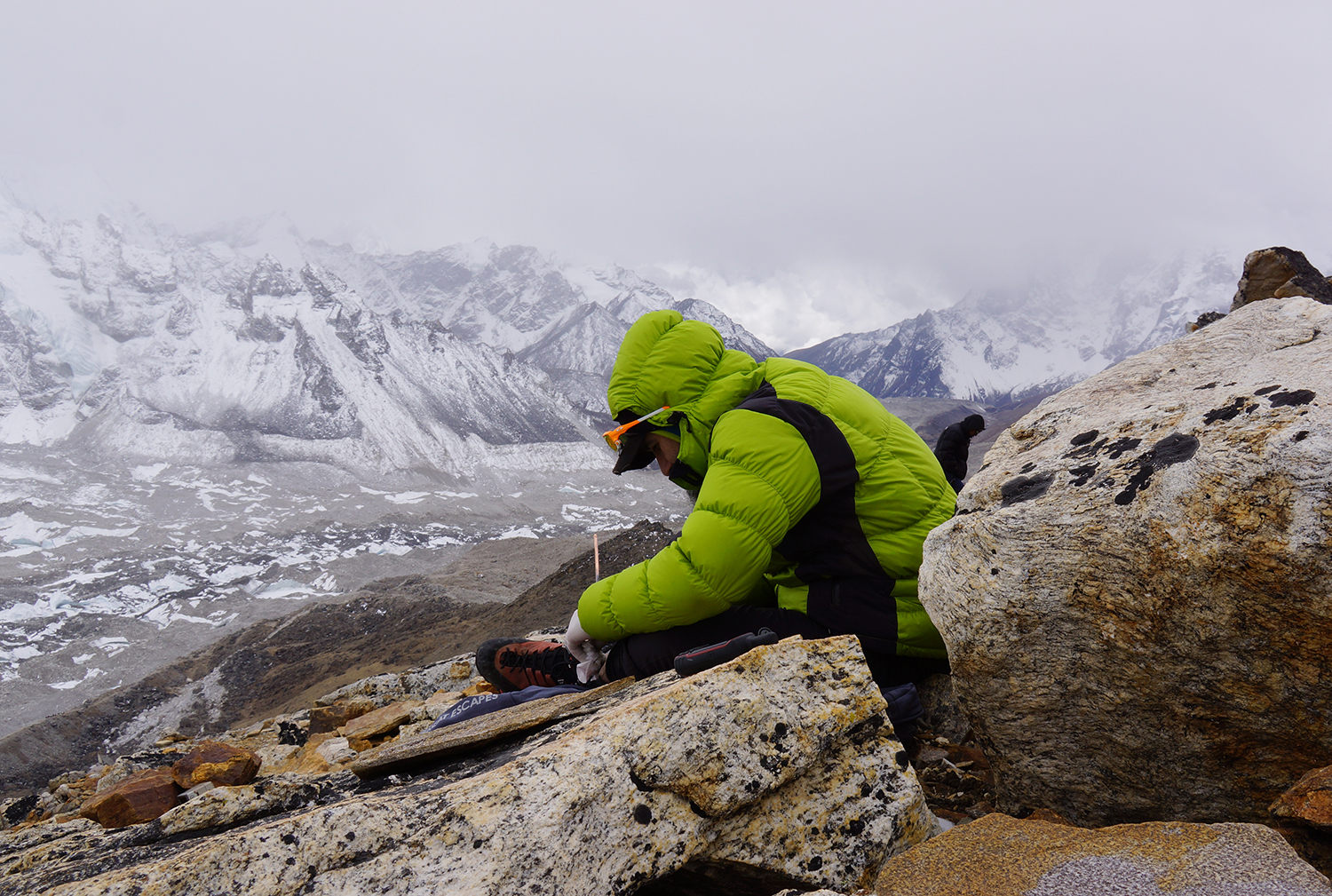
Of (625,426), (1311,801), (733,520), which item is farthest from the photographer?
(625,426)

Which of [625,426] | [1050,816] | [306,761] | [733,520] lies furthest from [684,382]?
[306,761]

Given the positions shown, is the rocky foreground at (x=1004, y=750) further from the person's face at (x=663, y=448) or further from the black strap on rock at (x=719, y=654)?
the person's face at (x=663, y=448)

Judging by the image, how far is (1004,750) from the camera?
299cm

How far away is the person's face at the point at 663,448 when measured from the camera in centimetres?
445

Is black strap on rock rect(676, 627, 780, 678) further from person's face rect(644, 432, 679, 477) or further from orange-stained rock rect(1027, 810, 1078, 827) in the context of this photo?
person's face rect(644, 432, 679, 477)

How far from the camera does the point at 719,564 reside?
3559mm

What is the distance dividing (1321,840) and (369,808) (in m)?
2.74

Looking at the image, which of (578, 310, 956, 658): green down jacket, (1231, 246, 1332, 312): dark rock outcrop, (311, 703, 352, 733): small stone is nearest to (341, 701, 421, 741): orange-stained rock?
(311, 703, 352, 733): small stone

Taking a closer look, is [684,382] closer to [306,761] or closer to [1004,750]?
[1004,750]

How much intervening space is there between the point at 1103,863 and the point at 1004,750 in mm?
1237

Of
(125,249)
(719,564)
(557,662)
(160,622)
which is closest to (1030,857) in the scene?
(719,564)

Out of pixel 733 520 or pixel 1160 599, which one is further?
pixel 733 520

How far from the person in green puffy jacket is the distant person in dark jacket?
3909mm

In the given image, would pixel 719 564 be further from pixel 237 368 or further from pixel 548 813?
pixel 237 368
